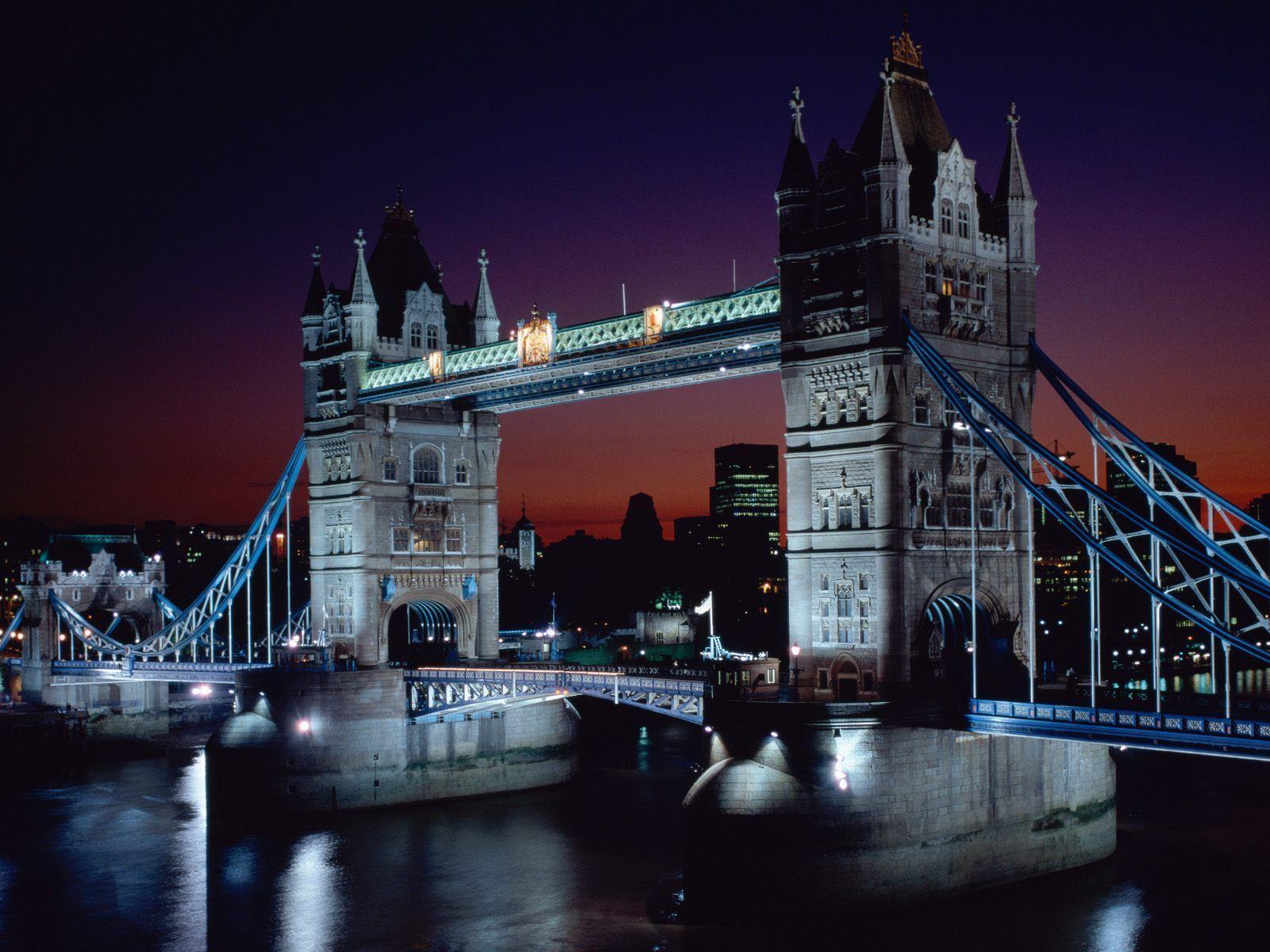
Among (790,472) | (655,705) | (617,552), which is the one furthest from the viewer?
(617,552)

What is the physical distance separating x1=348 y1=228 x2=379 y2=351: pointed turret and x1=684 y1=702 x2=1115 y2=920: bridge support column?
27.1 metres

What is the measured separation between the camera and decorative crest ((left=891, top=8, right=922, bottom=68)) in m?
40.5

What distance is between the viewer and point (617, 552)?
151m

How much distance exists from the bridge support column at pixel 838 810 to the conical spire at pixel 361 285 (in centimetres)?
2778

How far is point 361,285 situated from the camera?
2297 inches

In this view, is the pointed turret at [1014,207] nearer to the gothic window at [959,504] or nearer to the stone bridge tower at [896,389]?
the stone bridge tower at [896,389]

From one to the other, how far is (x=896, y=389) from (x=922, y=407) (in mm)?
1550

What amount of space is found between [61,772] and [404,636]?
1663 cm

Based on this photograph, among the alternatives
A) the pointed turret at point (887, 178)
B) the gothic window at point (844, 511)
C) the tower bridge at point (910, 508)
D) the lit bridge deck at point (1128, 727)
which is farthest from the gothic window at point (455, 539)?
the lit bridge deck at point (1128, 727)

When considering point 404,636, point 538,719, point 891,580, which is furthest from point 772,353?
point 404,636

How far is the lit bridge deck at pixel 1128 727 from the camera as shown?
30.9 meters

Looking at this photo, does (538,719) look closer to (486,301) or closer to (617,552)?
(486,301)

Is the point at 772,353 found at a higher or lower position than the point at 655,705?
higher

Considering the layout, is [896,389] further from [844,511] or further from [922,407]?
[844,511]
